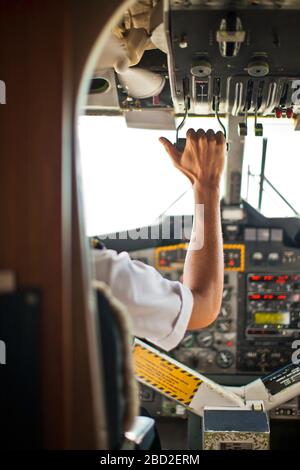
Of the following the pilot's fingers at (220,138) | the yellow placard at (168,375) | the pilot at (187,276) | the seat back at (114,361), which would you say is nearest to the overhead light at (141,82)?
the pilot at (187,276)

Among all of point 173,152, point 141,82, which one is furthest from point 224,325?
point 173,152

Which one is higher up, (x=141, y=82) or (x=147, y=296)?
(x=141, y=82)

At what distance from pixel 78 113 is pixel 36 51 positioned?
16cm

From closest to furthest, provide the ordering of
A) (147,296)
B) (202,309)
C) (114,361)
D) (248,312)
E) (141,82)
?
(114,361), (147,296), (202,309), (141,82), (248,312)

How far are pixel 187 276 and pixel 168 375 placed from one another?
7.27 ft

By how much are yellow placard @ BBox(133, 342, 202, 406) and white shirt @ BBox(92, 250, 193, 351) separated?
230cm

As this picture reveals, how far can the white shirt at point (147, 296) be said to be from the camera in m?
1.66

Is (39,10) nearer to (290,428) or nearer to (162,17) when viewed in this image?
(162,17)

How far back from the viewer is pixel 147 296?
1685 millimetres

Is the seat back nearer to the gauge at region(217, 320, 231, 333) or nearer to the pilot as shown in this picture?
the pilot

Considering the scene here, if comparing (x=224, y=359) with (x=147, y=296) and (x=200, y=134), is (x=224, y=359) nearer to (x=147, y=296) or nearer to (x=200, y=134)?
(x=200, y=134)

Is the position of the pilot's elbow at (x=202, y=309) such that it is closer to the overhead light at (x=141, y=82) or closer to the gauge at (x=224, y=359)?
the overhead light at (x=141, y=82)
